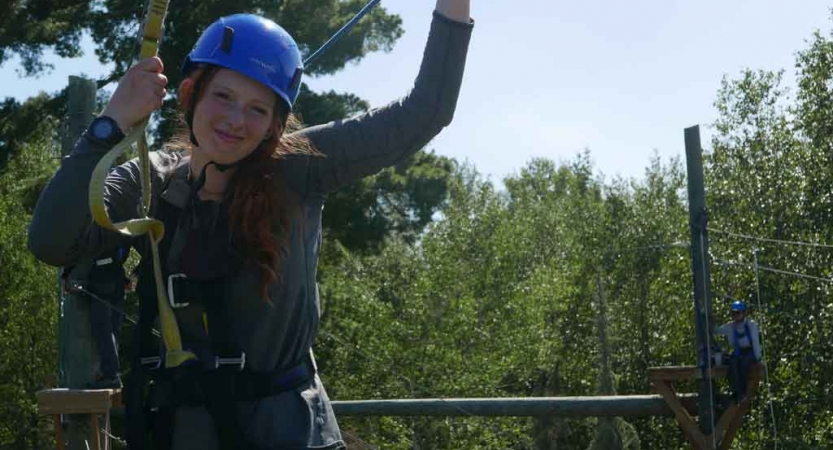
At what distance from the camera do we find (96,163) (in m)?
1.78

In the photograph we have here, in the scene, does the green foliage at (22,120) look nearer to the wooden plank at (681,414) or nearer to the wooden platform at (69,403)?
the wooden platform at (69,403)

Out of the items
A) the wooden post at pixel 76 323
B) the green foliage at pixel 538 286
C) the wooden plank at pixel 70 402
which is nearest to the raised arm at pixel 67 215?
the wooden plank at pixel 70 402

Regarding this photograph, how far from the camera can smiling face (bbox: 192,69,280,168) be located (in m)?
1.93

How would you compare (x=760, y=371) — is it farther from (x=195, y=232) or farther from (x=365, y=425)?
(x=365, y=425)

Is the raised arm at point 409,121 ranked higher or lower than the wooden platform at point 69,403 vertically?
higher

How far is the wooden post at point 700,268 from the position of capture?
26.9 feet

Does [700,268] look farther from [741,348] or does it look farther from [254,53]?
[254,53]

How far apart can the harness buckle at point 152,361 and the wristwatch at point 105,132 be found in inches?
14.5

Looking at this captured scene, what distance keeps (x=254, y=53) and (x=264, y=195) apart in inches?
9.6

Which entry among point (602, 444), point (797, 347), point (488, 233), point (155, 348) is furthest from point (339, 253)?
point (155, 348)

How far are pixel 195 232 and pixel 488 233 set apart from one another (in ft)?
107

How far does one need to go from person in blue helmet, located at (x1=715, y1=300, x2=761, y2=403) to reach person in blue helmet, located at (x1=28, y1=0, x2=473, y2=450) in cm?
710

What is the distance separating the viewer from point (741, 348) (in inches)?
373

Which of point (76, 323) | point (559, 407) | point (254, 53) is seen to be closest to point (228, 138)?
point (254, 53)
